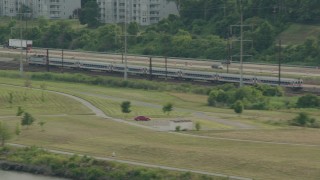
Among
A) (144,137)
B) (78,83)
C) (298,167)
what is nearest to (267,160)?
(298,167)

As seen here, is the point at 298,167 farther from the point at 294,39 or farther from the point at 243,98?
the point at 294,39

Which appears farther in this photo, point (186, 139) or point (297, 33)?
point (297, 33)

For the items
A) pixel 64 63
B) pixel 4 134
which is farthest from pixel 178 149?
pixel 64 63

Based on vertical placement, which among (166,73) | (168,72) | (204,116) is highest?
(168,72)

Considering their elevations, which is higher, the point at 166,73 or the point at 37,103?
the point at 166,73

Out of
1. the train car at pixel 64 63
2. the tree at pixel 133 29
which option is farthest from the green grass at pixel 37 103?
the tree at pixel 133 29

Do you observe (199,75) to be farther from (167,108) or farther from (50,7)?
(50,7)

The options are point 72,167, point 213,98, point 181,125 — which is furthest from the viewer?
point 213,98

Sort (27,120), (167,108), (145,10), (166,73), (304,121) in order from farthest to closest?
(145,10) < (166,73) < (167,108) < (304,121) < (27,120)
